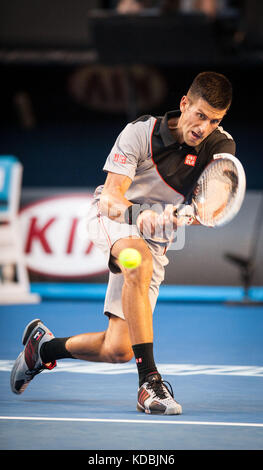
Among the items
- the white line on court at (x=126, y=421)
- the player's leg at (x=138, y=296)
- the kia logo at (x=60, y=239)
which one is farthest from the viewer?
the kia logo at (x=60, y=239)

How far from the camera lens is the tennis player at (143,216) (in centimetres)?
468

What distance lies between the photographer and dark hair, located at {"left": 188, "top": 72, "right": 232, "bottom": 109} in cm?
470

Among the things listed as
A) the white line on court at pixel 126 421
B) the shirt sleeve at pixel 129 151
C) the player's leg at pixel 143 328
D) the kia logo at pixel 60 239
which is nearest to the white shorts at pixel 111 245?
the player's leg at pixel 143 328

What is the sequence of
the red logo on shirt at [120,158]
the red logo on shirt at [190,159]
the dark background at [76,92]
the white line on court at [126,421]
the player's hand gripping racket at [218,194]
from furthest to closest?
the dark background at [76,92] → the red logo on shirt at [190,159] → the red logo on shirt at [120,158] → the player's hand gripping racket at [218,194] → the white line on court at [126,421]

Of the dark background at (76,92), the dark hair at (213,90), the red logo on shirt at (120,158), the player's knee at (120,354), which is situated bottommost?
the player's knee at (120,354)

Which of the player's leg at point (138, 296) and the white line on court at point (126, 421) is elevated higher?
the player's leg at point (138, 296)

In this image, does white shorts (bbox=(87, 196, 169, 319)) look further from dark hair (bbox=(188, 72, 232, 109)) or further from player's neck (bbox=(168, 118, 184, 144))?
dark hair (bbox=(188, 72, 232, 109))

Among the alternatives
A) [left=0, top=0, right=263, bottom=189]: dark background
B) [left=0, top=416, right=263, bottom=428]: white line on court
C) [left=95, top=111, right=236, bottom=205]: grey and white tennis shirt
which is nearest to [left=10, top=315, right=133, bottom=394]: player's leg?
[left=0, top=416, right=263, bottom=428]: white line on court

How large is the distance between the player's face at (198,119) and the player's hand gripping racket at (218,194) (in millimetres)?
177

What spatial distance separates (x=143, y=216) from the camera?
4492 mm

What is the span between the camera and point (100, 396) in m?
5.15

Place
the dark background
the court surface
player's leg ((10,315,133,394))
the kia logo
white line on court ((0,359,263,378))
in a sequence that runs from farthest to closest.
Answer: the dark background
the kia logo
white line on court ((0,359,263,378))
player's leg ((10,315,133,394))
the court surface

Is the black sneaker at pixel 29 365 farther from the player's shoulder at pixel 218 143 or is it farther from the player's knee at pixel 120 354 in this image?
the player's shoulder at pixel 218 143

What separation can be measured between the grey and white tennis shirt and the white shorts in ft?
0.72
